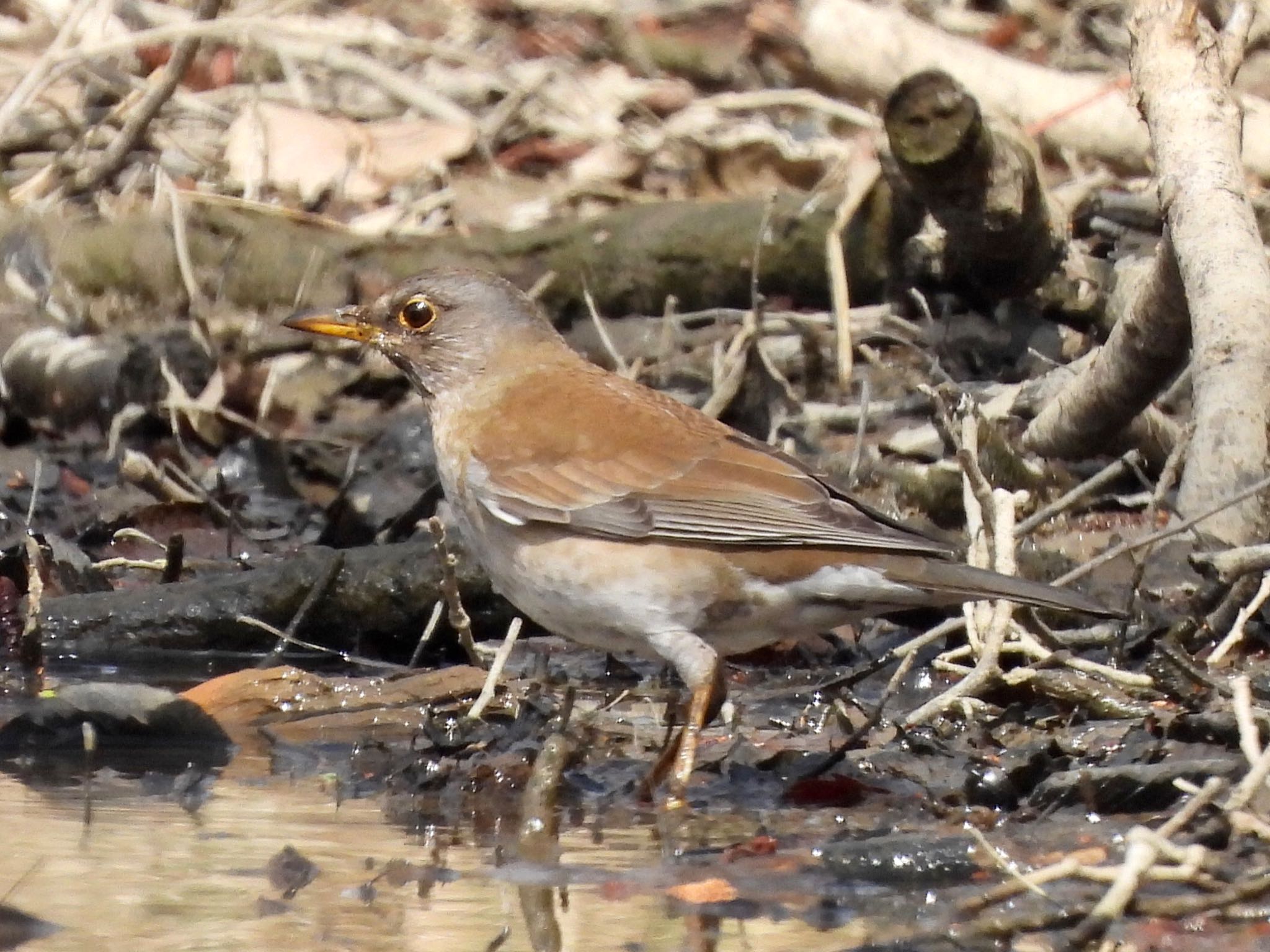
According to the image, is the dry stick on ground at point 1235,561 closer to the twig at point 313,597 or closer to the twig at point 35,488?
the twig at point 313,597

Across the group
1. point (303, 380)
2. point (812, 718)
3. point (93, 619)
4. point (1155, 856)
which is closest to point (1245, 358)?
point (812, 718)

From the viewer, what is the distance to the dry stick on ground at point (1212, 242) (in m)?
5.43

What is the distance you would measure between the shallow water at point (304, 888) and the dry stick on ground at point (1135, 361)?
7.82 feet

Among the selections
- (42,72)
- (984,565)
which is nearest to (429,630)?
(984,565)

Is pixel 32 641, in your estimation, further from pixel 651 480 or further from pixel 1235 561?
pixel 1235 561

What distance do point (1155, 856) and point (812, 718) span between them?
2.19 meters

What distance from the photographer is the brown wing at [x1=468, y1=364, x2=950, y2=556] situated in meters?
5.19

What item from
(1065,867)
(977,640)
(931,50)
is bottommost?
(977,640)

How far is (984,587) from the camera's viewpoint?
4727 mm

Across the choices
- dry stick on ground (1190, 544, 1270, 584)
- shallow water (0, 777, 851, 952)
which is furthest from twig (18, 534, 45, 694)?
dry stick on ground (1190, 544, 1270, 584)

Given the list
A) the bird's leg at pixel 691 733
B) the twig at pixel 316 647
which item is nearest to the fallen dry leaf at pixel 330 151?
the twig at pixel 316 647

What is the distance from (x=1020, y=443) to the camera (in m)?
6.78

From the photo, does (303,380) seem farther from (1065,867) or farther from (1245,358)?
(1065,867)

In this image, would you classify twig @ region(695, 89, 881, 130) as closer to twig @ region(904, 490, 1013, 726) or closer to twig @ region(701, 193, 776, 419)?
twig @ region(701, 193, 776, 419)
